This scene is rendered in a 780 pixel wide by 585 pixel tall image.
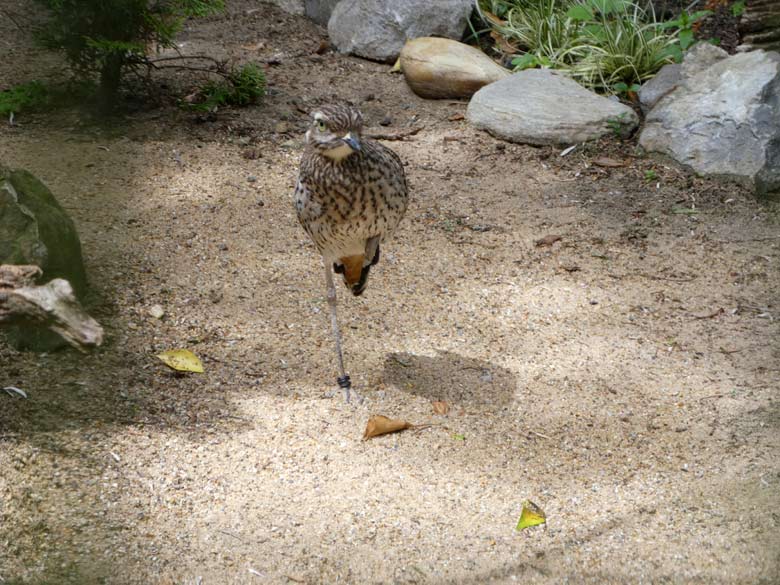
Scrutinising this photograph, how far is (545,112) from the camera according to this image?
618cm

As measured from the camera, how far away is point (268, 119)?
6.27 m

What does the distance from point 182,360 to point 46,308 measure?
5.19 feet

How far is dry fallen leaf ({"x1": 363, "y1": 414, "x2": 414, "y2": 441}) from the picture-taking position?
3576 millimetres

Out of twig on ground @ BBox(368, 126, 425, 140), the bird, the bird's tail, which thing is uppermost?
the bird

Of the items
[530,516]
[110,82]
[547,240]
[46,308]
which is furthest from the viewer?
[110,82]

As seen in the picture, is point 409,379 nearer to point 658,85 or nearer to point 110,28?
point 110,28

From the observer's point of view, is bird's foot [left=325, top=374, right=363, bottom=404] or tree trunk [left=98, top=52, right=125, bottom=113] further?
tree trunk [left=98, top=52, right=125, bottom=113]

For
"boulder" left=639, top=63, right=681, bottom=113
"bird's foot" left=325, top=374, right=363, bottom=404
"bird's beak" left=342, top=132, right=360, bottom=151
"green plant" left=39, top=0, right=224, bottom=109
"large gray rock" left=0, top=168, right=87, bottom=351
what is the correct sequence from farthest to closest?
"boulder" left=639, top=63, right=681, bottom=113
"green plant" left=39, top=0, right=224, bottom=109
"bird's foot" left=325, top=374, right=363, bottom=404
"large gray rock" left=0, top=168, right=87, bottom=351
"bird's beak" left=342, top=132, right=360, bottom=151

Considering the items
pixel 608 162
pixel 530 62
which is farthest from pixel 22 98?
pixel 608 162

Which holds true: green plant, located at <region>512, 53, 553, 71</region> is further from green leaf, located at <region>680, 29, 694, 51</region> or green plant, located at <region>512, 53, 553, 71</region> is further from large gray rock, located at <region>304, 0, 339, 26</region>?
large gray rock, located at <region>304, 0, 339, 26</region>

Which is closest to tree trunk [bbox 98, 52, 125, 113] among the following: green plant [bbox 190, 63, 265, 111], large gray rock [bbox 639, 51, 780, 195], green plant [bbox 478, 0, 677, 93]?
green plant [bbox 190, 63, 265, 111]

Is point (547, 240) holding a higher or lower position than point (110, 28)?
lower

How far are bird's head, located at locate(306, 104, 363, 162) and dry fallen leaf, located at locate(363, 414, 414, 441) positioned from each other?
1068mm

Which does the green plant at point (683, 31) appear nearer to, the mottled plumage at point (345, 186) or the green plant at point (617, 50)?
the green plant at point (617, 50)
